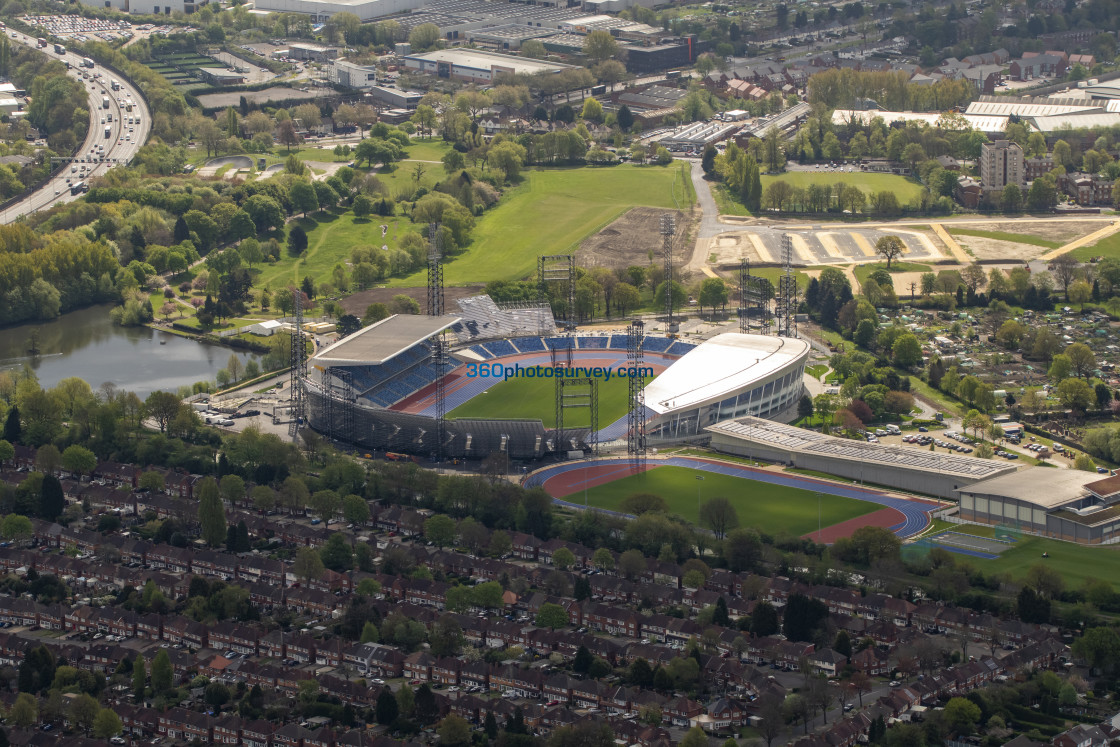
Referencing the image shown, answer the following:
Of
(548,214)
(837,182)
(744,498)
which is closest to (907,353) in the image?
(744,498)

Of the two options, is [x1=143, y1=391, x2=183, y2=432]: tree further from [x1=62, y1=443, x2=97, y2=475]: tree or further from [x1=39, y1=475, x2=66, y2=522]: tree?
[x1=39, y1=475, x2=66, y2=522]: tree

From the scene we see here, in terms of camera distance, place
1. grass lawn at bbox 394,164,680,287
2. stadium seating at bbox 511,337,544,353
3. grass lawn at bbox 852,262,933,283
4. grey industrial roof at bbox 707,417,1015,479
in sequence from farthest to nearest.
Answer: grass lawn at bbox 394,164,680,287, grass lawn at bbox 852,262,933,283, stadium seating at bbox 511,337,544,353, grey industrial roof at bbox 707,417,1015,479

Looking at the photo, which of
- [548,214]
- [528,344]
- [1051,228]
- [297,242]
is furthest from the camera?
[548,214]

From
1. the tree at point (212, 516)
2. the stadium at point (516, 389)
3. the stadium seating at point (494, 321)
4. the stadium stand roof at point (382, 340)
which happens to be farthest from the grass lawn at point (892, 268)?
the tree at point (212, 516)

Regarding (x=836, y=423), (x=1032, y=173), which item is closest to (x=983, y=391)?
(x=836, y=423)

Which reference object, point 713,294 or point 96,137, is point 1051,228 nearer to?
point 713,294

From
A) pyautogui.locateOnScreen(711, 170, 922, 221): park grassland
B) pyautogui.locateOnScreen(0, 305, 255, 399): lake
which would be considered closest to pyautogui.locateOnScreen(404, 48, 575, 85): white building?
pyautogui.locateOnScreen(711, 170, 922, 221): park grassland
